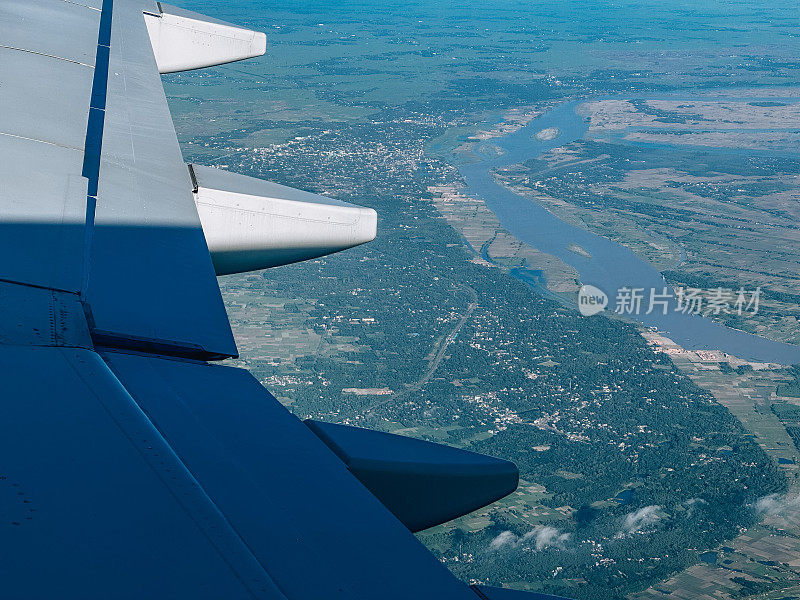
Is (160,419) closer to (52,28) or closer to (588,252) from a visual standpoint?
(52,28)

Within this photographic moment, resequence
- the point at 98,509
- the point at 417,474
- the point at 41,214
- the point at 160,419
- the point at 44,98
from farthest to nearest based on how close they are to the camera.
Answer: the point at 44,98 → the point at 41,214 → the point at 417,474 → the point at 160,419 → the point at 98,509

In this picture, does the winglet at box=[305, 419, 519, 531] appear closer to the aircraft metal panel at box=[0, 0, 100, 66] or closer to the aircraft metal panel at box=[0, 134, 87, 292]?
the aircraft metal panel at box=[0, 134, 87, 292]

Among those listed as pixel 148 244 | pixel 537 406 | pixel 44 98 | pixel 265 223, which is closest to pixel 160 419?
pixel 148 244

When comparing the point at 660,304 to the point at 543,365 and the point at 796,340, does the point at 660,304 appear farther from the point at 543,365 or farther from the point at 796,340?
the point at 543,365

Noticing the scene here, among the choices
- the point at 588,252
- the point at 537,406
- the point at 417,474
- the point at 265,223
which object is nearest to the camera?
the point at 417,474

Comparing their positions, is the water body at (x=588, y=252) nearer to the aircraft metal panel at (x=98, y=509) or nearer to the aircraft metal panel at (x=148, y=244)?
the aircraft metal panel at (x=148, y=244)

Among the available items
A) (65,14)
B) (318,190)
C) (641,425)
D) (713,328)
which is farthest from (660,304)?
(65,14)

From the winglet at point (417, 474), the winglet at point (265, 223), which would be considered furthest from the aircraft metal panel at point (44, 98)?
the winglet at point (417, 474)
